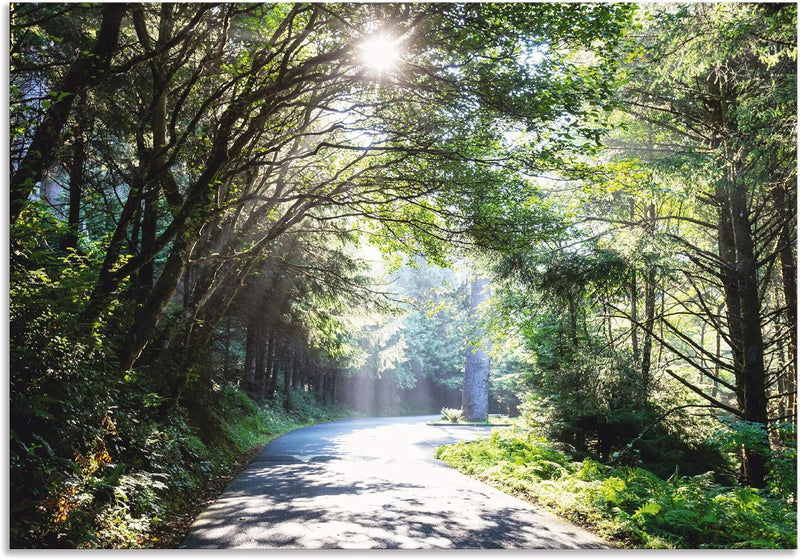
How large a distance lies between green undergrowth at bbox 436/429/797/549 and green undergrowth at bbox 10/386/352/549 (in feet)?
13.9

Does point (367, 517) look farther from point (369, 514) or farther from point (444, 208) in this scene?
point (444, 208)

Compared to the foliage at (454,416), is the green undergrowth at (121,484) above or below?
above

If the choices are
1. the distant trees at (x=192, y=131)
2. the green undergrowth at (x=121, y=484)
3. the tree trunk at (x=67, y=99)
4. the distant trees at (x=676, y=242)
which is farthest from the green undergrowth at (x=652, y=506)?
the tree trunk at (x=67, y=99)

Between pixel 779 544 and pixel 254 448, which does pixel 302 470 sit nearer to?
pixel 254 448

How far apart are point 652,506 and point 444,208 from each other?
16.4 ft

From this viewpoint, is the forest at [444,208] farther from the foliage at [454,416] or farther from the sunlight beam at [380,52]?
the foliage at [454,416]

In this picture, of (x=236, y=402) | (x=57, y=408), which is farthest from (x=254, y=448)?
(x=57, y=408)

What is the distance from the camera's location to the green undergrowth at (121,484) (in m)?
3.50

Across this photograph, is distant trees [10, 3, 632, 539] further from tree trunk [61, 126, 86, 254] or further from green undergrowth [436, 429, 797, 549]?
green undergrowth [436, 429, 797, 549]

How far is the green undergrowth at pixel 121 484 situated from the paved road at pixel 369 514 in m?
0.40

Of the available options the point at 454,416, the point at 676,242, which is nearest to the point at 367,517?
the point at 676,242

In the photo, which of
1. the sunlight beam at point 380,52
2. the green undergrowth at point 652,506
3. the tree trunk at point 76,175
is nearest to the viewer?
the green undergrowth at point 652,506

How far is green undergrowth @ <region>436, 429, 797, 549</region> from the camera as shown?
173 inches

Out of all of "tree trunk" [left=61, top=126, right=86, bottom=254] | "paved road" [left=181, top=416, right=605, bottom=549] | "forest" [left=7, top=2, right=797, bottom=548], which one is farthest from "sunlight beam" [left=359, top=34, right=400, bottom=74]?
"paved road" [left=181, top=416, right=605, bottom=549]
